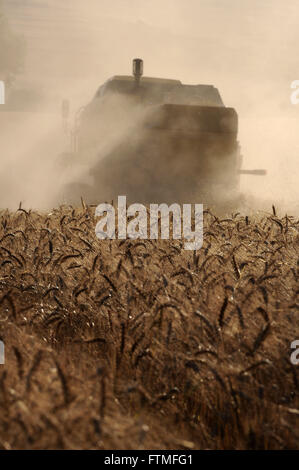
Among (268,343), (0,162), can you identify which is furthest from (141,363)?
(0,162)

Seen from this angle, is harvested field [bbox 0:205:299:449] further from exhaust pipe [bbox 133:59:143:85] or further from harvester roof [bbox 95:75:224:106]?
exhaust pipe [bbox 133:59:143:85]

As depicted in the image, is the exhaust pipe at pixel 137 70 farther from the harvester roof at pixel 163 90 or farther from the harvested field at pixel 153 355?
the harvested field at pixel 153 355

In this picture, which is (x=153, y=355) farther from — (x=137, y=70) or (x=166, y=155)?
(x=137, y=70)

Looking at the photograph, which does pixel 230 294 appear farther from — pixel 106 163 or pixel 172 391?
pixel 106 163

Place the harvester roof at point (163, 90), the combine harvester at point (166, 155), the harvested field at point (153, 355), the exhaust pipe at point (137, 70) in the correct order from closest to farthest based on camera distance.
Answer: the harvested field at point (153, 355) → the combine harvester at point (166, 155) → the harvester roof at point (163, 90) → the exhaust pipe at point (137, 70)

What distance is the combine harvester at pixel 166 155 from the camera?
352 inches

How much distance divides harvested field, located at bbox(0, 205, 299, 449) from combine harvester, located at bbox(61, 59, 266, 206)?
536cm

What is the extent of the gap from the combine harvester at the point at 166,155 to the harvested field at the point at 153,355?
5.36 meters

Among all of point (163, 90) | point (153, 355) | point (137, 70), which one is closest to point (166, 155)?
point (163, 90)

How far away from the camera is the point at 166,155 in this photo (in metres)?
8.93

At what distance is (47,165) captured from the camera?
48.6 ft

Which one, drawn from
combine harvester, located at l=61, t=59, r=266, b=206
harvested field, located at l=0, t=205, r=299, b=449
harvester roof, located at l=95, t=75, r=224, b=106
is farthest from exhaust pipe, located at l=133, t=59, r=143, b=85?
harvested field, located at l=0, t=205, r=299, b=449

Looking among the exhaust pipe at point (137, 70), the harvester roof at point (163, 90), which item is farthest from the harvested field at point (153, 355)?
the exhaust pipe at point (137, 70)
